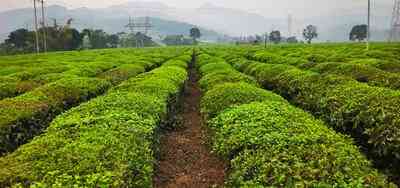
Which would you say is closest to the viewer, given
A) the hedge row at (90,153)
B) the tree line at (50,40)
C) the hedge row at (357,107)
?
the hedge row at (90,153)

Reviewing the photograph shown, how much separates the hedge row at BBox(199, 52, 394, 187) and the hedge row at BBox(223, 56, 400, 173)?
985 millimetres

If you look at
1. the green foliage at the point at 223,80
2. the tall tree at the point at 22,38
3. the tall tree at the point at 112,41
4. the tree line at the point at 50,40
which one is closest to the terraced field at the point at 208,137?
the green foliage at the point at 223,80

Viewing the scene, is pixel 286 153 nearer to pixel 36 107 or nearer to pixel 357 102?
pixel 357 102

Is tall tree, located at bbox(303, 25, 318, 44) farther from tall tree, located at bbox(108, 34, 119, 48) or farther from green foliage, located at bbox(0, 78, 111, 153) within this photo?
green foliage, located at bbox(0, 78, 111, 153)

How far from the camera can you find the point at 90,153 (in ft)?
28.2

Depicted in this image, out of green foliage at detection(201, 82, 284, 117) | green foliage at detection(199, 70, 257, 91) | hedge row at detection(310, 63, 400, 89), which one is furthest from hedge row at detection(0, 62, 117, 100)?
hedge row at detection(310, 63, 400, 89)

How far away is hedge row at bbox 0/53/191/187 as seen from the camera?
7.52 m

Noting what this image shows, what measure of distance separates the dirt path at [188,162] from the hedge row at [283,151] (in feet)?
1.94

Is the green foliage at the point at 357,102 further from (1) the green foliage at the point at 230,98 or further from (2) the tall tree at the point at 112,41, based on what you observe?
(2) the tall tree at the point at 112,41

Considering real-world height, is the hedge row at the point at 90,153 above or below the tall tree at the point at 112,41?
below

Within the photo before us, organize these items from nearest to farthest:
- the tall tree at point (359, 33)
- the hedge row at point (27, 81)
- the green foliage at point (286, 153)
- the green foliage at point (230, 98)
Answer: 1. the green foliage at point (286, 153)
2. the green foliage at point (230, 98)
3. the hedge row at point (27, 81)
4. the tall tree at point (359, 33)

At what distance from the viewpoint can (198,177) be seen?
11734mm

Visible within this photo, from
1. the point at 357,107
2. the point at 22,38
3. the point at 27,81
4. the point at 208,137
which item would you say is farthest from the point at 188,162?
the point at 22,38

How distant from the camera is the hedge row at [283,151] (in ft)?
25.9
